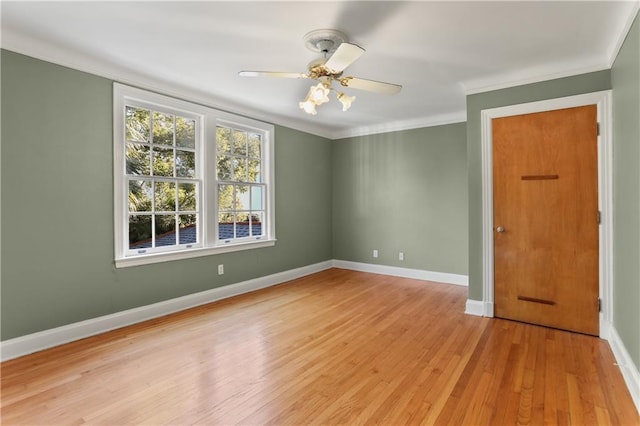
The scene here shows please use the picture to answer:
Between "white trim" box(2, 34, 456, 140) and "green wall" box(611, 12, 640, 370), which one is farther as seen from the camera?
"white trim" box(2, 34, 456, 140)

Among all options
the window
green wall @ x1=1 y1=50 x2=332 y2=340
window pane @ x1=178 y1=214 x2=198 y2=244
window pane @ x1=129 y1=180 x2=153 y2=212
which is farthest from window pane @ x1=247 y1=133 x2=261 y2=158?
green wall @ x1=1 y1=50 x2=332 y2=340

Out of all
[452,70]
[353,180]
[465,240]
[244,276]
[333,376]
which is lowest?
[333,376]

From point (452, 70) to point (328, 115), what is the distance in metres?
2.07

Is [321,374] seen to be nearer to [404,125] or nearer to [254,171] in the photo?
[254,171]

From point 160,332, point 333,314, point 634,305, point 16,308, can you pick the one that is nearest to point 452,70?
point 634,305

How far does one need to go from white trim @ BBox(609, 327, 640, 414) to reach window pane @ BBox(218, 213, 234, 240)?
3.97 metres

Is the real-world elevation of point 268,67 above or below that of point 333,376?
above

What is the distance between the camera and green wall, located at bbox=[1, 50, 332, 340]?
102 inches

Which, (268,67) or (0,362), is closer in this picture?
(0,362)

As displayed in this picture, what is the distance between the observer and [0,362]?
2484 mm

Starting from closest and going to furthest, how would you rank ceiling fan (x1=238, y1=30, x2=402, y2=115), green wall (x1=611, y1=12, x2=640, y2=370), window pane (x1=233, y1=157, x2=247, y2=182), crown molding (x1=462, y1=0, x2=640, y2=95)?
green wall (x1=611, y1=12, x2=640, y2=370)
ceiling fan (x1=238, y1=30, x2=402, y2=115)
crown molding (x1=462, y1=0, x2=640, y2=95)
window pane (x1=233, y1=157, x2=247, y2=182)

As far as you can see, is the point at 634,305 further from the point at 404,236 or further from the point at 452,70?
the point at 404,236

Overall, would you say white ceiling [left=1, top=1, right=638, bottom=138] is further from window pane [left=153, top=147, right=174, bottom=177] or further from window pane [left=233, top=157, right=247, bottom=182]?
window pane [left=233, top=157, right=247, bottom=182]

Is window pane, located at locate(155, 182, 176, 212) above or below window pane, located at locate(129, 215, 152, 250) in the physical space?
above
